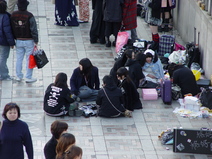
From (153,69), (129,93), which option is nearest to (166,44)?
(153,69)

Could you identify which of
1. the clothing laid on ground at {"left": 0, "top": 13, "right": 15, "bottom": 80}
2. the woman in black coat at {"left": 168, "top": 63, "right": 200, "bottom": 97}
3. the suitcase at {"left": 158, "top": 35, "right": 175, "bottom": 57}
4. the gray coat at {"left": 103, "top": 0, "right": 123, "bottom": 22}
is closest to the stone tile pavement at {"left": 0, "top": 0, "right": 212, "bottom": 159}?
the clothing laid on ground at {"left": 0, "top": 13, "right": 15, "bottom": 80}

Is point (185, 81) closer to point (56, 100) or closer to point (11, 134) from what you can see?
point (56, 100)

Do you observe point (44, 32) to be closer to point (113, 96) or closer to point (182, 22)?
point (182, 22)

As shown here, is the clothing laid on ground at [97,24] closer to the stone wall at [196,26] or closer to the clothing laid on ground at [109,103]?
the stone wall at [196,26]

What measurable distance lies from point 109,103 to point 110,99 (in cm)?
9

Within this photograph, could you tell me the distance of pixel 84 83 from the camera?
11609mm

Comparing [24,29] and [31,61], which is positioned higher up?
[24,29]

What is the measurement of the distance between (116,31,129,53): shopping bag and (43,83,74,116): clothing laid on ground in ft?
13.5

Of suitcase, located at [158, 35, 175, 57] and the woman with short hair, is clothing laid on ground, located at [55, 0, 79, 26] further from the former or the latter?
the woman with short hair

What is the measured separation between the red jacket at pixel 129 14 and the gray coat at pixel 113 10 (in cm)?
17

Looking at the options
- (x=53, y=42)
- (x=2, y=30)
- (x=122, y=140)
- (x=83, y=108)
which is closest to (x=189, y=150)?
(x=122, y=140)

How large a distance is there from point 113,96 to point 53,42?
555 centimetres

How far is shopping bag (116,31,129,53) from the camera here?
14419mm

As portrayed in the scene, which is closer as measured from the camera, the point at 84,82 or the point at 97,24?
the point at 84,82
